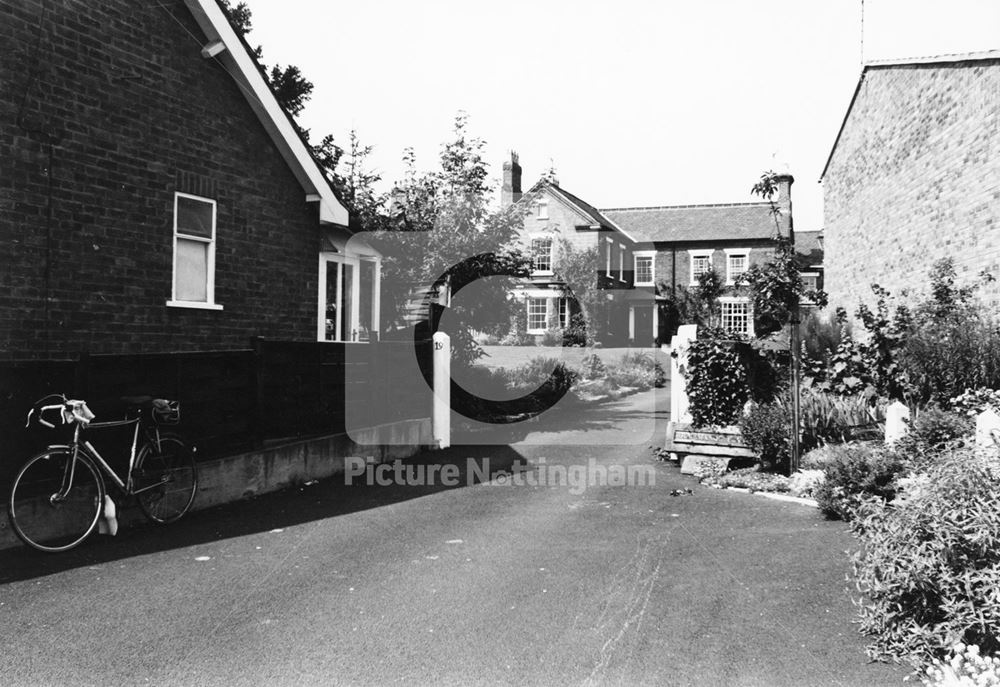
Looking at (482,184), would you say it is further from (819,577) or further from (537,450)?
(819,577)

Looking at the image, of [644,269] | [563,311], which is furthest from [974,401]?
[644,269]

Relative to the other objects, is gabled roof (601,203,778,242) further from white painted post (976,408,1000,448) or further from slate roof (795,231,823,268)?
white painted post (976,408,1000,448)

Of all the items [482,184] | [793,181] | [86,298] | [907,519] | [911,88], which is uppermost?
[793,181]

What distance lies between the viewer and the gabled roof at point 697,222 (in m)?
49.1

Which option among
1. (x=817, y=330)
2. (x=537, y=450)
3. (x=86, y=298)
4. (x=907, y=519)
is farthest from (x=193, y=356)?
(x=817, y=330)

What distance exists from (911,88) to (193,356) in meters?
16.8

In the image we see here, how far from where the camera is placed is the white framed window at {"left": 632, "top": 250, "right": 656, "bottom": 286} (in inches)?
1934

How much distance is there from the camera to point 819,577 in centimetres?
600

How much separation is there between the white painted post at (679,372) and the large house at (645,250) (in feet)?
89.7

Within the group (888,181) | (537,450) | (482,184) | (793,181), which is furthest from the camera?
(793,181)

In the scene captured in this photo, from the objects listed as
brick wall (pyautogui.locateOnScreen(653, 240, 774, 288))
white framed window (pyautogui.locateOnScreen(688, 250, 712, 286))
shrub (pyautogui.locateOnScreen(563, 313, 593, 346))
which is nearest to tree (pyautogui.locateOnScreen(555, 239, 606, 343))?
shrub (pyautogui.locateOnScreen(563, 313, 593, 346))

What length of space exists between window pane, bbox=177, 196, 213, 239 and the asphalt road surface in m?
4.59

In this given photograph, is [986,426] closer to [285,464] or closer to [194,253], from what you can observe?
[285,464]

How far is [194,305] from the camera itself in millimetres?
11359
